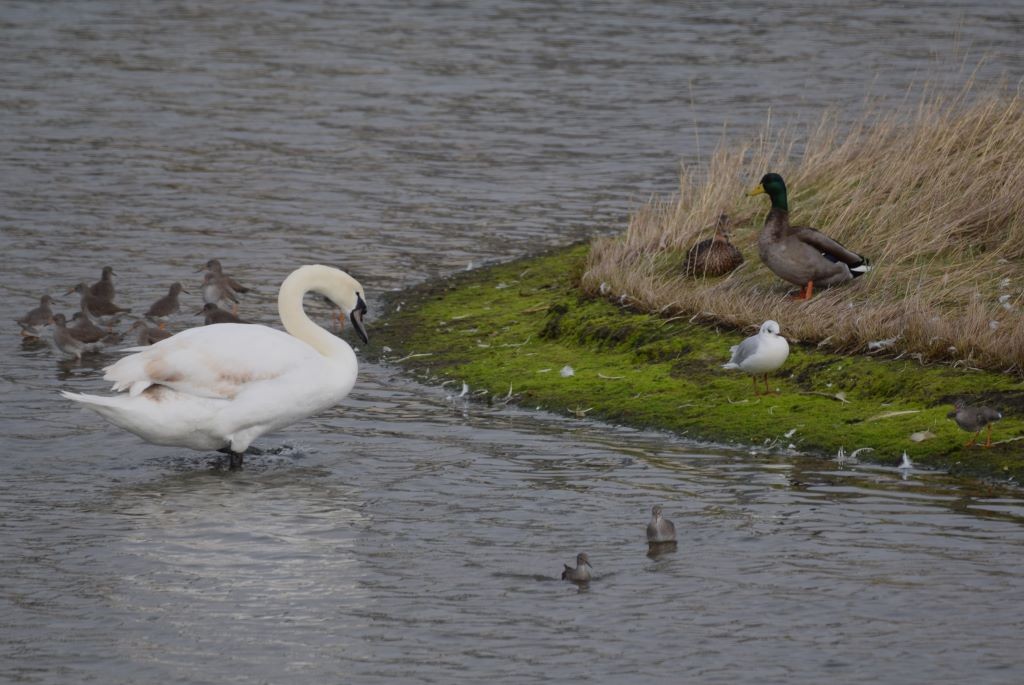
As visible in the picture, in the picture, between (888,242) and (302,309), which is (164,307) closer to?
(302,309)

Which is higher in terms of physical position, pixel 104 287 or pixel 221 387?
pixel 104 287

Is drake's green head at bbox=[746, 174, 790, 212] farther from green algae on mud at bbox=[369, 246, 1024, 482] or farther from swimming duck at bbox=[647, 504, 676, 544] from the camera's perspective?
swimming duck at bbox=[647, 504, 676, 544]

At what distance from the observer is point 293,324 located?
13.4m

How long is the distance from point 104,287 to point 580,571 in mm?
9096

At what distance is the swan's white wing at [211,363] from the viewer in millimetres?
12500

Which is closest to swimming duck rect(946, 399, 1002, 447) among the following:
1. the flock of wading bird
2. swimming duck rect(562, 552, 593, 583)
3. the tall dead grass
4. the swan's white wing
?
the tall dead grass

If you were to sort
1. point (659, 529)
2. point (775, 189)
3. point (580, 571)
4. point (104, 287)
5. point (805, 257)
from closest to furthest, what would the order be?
point (580, 571) < point (659, 529) < point (805, 257) < point (775, 189) < point (104, 287)

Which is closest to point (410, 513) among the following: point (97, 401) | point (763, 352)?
point (97, 401)

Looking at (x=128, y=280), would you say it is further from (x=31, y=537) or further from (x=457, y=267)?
(x=31, y=537)

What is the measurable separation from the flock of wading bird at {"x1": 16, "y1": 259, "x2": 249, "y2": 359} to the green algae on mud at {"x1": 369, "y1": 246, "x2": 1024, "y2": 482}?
161cm

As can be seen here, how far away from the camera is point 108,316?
1762cm

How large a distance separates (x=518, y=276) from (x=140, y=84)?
15.7 m

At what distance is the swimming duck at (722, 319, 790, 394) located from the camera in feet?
42.5

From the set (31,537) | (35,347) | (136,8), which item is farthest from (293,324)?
(136,8)
